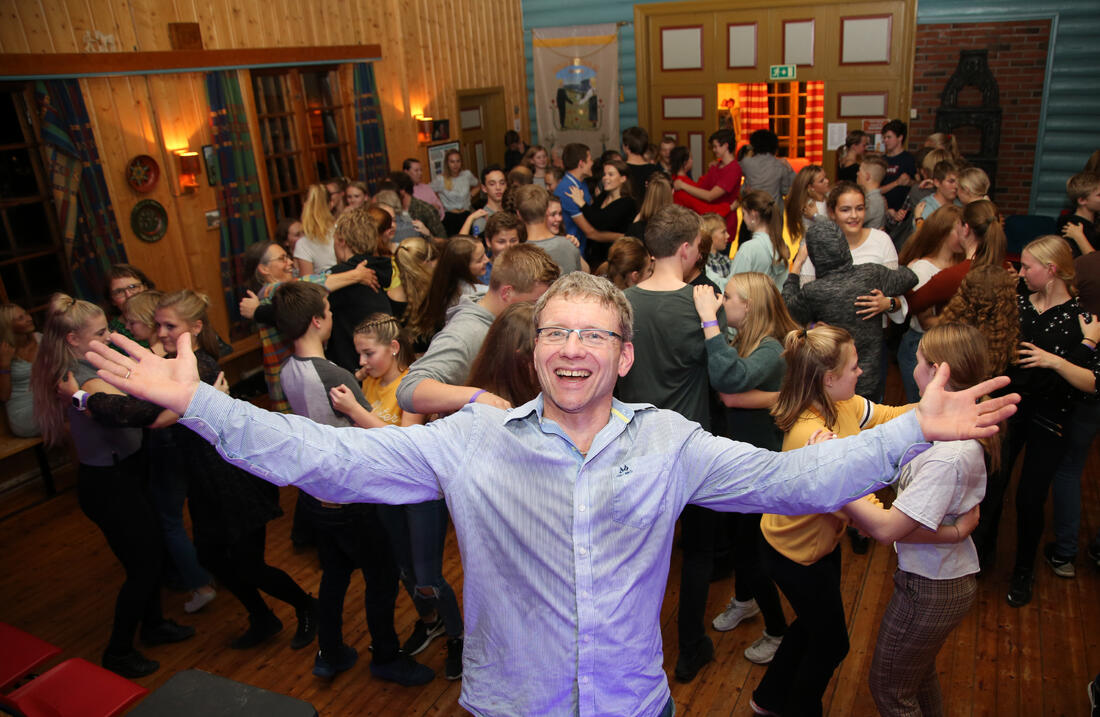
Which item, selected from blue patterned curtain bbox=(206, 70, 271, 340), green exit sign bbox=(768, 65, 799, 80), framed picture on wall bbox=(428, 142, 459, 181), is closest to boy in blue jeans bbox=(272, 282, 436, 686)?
blue patterned curtain bbox=(206, 70, 271, 340)

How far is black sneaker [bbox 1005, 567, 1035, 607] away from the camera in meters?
3.43

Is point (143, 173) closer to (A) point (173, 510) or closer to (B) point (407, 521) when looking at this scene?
(A) point (173, 510)

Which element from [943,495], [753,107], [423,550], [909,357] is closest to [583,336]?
[943,495]

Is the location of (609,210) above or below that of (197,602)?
above

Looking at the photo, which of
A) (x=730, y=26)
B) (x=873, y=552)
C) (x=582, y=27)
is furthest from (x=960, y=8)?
(x=873, y=552)

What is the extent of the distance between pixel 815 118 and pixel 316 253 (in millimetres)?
7181

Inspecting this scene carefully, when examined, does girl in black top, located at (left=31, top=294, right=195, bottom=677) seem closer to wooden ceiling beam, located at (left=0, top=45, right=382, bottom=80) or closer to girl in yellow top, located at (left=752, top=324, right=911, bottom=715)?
girl in yellow top, located at (left=752, top=324, right=911, bottom=715)

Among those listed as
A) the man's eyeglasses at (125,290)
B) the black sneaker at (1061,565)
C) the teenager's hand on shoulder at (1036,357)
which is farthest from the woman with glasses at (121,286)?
the black sneaker at (1061,565)

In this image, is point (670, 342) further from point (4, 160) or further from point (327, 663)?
point (4, 160)

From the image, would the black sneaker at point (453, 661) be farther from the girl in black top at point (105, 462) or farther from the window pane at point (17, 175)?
the window pane at point (17, 175)

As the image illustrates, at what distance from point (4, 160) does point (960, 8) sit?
30.3 feet

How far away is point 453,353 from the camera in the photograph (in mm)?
2846

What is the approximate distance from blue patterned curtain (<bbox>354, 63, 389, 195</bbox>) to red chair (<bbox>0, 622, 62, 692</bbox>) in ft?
20.6

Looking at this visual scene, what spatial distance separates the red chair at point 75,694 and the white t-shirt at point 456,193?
6.68 metres
